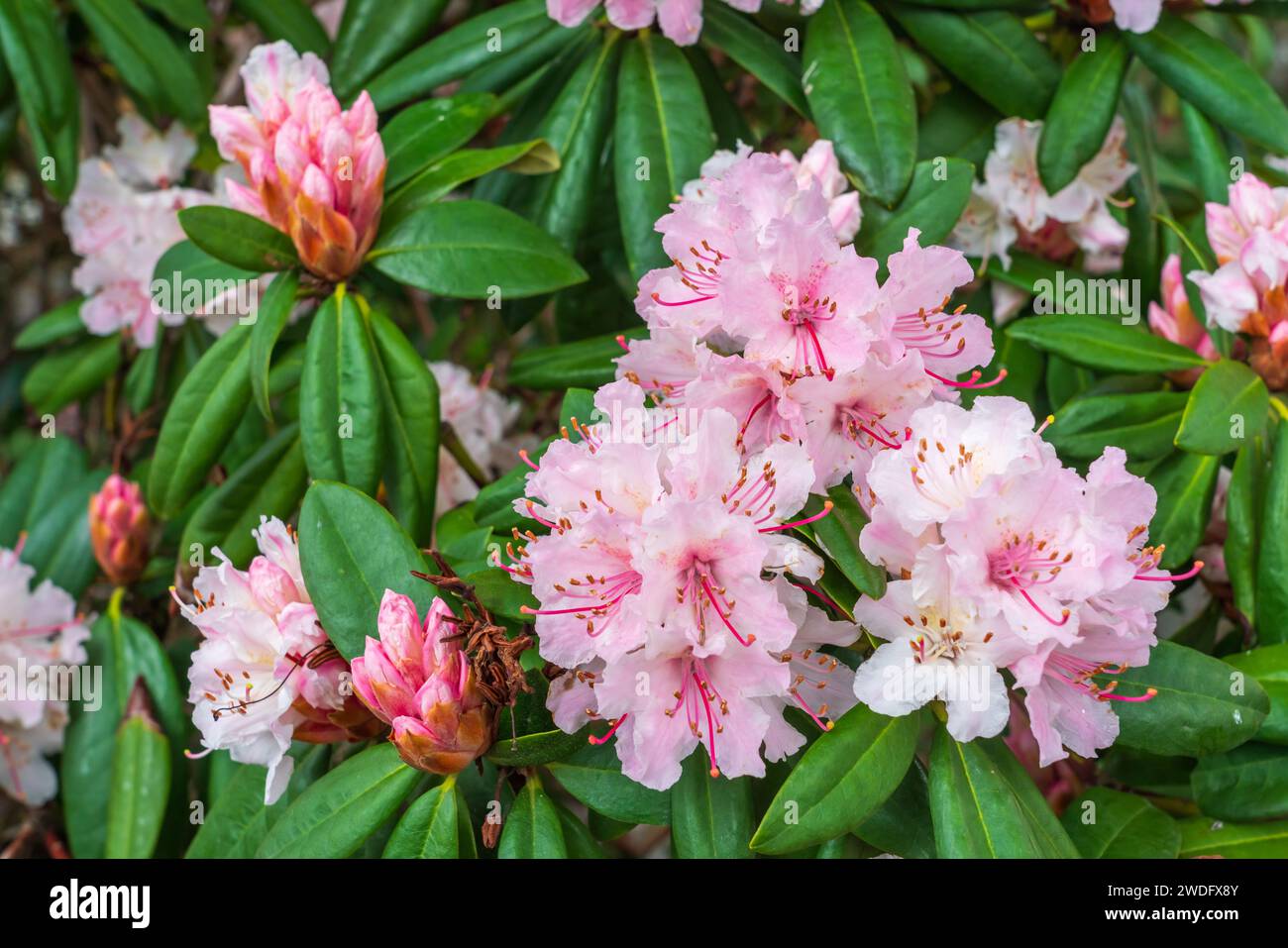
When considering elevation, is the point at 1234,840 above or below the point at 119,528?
below

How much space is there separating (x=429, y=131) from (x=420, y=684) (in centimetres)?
64

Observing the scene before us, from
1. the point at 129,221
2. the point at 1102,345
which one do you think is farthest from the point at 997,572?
the point at 129,221

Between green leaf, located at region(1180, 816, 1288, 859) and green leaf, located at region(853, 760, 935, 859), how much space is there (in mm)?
303

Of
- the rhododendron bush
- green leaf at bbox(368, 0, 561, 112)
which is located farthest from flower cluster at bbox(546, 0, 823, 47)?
green leaf at bbox(368, 0, 561, 112)

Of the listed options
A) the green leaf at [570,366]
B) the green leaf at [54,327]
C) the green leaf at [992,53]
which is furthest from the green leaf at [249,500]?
the green leaf at [992,53]

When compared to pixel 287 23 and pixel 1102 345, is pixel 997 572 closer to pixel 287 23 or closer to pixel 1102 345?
pixel 1102 345

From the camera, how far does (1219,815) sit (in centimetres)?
107

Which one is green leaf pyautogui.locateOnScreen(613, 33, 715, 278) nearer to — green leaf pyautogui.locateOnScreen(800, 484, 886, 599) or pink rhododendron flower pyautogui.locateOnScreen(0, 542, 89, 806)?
green leaf pyautogui.locateOnScreen(800, 484, 886, 599)

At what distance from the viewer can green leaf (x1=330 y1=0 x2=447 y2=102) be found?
142cm

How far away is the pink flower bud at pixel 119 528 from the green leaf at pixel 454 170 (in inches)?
22.9

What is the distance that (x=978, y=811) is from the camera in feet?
2.90

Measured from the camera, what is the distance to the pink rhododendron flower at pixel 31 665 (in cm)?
149
